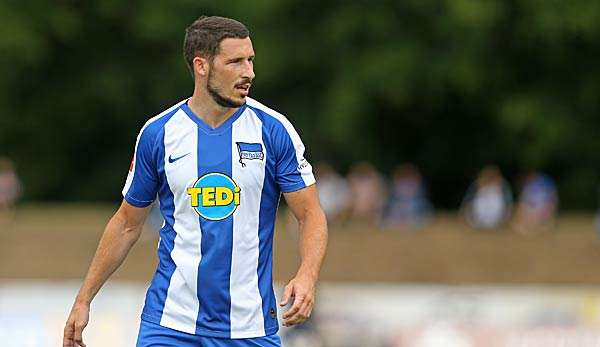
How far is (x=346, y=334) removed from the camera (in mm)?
13773

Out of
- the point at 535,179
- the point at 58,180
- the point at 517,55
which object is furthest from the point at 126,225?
the point at 58,180

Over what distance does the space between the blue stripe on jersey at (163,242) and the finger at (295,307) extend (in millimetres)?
567

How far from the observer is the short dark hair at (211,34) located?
5523mm

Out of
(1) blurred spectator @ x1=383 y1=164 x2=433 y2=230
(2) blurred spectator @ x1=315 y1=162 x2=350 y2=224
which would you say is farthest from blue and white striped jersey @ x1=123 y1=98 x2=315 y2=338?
(2) blurred spectator @ x1=315 y1=162 x2=350 y2=224

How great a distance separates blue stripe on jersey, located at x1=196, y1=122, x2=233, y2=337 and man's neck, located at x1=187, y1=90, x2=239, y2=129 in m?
0.05

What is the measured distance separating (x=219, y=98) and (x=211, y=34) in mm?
239

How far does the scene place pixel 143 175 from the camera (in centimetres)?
569

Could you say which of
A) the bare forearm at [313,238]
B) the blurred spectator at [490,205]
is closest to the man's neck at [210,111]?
the bare forearm at [313,238]

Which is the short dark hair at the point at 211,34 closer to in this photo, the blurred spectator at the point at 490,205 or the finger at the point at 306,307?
the finger at the point at 306,307

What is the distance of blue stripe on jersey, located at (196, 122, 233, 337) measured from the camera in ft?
18.3

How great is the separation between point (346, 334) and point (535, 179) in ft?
21.8

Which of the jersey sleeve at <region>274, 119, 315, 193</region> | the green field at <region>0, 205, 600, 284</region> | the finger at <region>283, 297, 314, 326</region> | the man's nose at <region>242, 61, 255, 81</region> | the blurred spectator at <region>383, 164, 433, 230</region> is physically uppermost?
the man's nose at <region>242, 61, 255, 81</region>

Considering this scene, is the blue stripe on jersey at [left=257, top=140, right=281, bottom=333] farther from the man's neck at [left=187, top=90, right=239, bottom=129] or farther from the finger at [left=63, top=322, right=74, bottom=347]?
the finger at [left=63, top=322, right=74, bottom=347]

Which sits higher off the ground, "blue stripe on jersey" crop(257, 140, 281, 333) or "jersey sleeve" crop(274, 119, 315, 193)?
"jersey sleeve" crop(274, 119, 315, 193)
